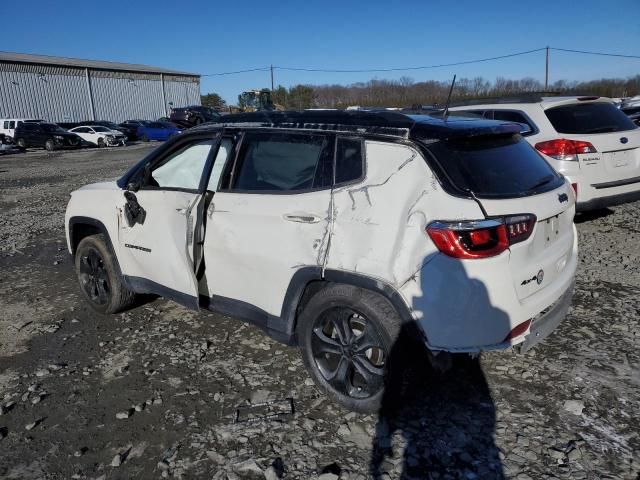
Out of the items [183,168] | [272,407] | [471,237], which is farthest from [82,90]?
[471,237]

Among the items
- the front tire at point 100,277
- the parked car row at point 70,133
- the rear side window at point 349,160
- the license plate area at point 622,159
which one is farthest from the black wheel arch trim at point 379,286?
the parked car row at point 70,133

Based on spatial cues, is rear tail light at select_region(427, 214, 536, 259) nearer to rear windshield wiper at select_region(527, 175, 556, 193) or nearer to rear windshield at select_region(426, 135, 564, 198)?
rear windshield at select_region(426, 135, 564, 198)

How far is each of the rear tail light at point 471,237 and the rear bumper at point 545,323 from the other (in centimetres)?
59

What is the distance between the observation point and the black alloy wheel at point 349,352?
2.78m

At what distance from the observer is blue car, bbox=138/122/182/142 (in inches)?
1382

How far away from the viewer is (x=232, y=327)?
4.16 metres

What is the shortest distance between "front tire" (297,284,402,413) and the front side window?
143cm

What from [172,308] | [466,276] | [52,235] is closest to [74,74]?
[52,235]

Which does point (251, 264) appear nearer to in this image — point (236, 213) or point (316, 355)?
point (236, 213)

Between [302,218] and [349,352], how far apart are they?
0.84m

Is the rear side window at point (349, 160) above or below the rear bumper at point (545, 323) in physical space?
above

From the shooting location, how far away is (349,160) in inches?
110

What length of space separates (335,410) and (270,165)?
1.61 metres

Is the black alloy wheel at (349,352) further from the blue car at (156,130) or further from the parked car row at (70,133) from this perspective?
the blue car at (156,130)
